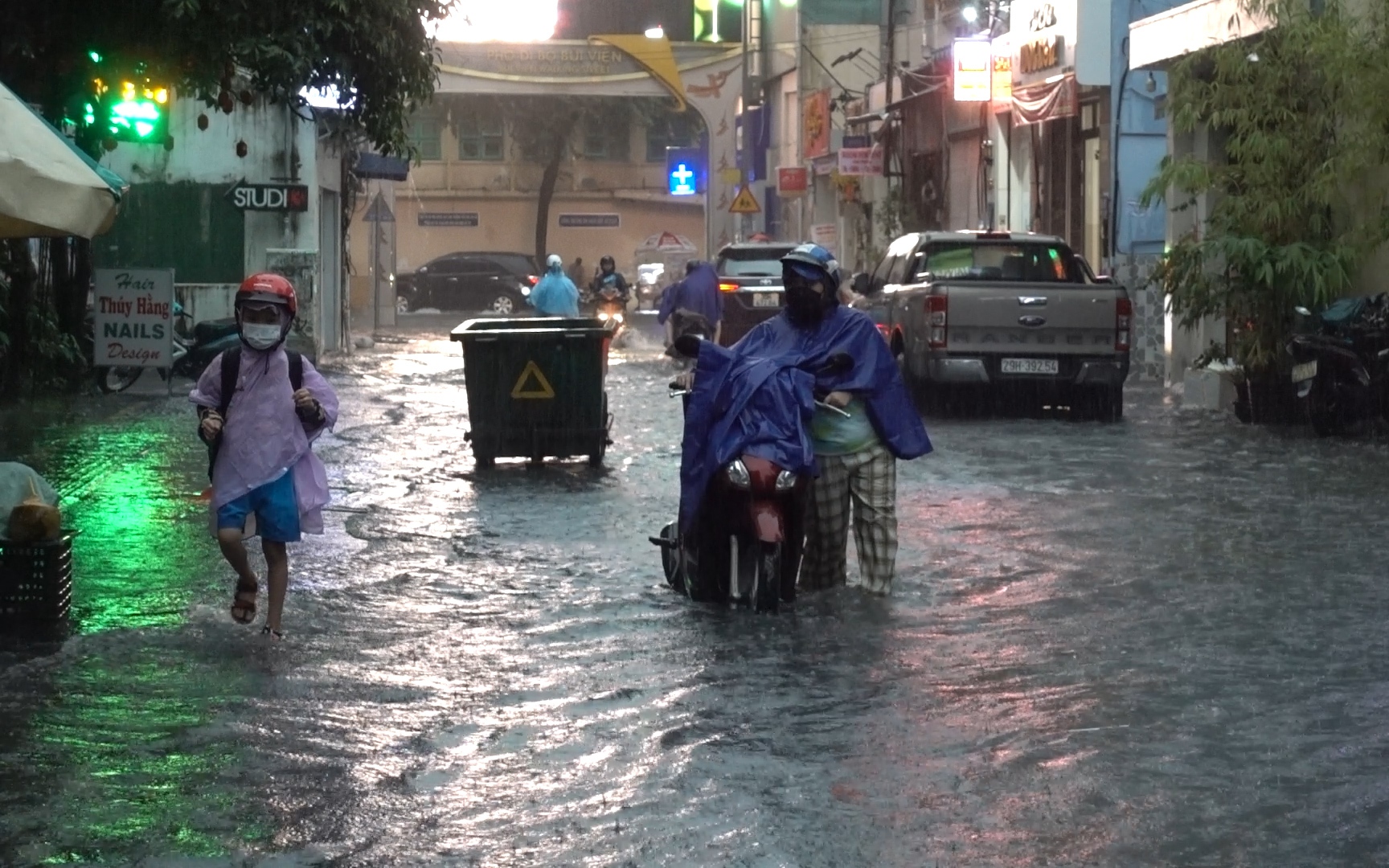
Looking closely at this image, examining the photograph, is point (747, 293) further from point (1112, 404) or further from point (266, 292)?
point (266, 292)

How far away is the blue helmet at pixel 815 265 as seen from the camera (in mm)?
9625

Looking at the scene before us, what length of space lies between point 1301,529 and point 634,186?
214ft

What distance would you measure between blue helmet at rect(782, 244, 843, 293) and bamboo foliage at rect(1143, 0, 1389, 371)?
36.6 feet

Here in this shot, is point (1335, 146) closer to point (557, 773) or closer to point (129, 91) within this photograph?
point (129, 91)

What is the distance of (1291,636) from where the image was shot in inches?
357

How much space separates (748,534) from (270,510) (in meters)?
2.06

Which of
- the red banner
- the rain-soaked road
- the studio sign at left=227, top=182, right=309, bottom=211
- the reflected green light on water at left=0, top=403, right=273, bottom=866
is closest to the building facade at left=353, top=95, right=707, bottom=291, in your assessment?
the red banner

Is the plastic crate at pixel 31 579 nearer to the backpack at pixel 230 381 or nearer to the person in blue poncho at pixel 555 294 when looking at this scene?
the backpack at pixel 230 381

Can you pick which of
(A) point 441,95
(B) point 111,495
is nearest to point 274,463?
(B) point 111,495

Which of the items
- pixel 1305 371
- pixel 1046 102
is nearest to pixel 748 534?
pixel 1305 371

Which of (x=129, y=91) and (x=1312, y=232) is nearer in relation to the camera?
(x=1312, y=232)

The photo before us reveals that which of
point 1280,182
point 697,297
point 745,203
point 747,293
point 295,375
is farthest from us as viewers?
point 745,203

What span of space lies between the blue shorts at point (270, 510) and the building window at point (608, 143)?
225ft

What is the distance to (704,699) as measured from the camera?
779 cm
